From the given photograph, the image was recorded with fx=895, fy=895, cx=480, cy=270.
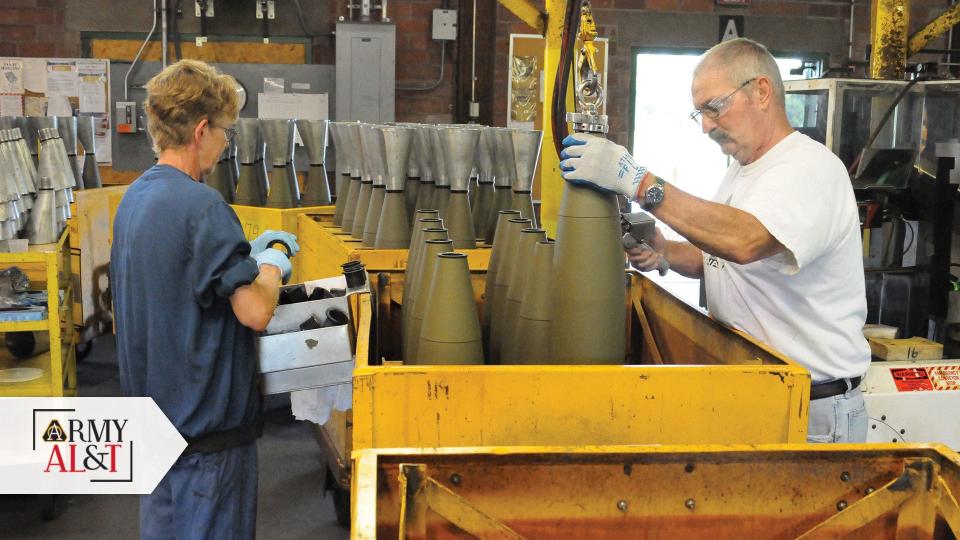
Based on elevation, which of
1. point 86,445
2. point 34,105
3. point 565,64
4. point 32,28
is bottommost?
point 86,445

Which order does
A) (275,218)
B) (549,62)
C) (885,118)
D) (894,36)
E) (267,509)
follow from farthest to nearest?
1. (894,36)
2. (885,118)
3. (267,509)
4. (275,218)
5. (549,62)

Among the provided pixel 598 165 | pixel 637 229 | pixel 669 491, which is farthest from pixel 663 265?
pixel 669 491

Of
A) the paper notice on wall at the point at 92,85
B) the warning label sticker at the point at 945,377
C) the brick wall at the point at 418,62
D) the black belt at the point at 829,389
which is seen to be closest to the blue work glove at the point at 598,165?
the black belt at the point at 829,389

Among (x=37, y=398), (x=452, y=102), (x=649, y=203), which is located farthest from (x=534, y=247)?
(x=452, y=102)

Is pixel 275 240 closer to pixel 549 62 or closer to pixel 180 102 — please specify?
pixel 180 102

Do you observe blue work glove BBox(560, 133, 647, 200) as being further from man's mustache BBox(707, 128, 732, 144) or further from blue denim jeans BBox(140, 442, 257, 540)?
blue denim jeans BBox(140, 442, 257, 540)

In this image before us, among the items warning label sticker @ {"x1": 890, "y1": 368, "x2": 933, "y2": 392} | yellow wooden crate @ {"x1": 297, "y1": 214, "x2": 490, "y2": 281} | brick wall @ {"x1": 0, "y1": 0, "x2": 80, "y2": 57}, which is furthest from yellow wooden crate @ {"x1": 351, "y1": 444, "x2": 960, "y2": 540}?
brick wall @ {"x1": 0, "y1": 0, "x2": 80, "y2": 57}

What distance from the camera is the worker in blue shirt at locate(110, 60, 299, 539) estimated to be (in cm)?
152

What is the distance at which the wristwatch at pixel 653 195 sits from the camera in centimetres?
142

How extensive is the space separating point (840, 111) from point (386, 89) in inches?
107

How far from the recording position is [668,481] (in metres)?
1.09

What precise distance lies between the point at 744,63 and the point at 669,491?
830mm

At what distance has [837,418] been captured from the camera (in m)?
1.59

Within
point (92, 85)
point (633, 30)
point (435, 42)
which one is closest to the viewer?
point (92, 85)
